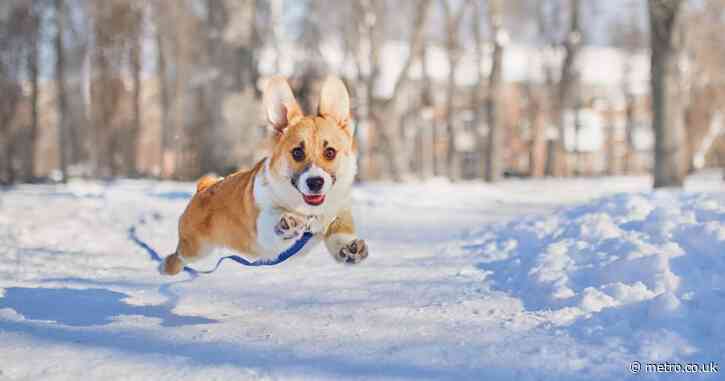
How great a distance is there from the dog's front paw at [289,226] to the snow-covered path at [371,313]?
58 centimetres

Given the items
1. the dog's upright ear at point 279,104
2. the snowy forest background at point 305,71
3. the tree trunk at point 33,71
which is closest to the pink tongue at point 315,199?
the dog's upright ear at point 279,104

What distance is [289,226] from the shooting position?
356 cm

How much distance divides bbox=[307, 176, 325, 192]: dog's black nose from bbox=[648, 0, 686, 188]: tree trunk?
10517 mm

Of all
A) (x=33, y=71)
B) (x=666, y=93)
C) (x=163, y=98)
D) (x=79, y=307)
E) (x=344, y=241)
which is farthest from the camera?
(x=163, y=98)

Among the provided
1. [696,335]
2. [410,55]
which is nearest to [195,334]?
[696,335]

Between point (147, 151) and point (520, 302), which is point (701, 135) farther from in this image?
point (147, 151)

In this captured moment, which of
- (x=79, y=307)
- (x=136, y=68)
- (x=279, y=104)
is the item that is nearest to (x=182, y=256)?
(x=79, y=307)

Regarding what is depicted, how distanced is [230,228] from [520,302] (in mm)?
1877

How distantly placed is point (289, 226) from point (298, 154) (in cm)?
37

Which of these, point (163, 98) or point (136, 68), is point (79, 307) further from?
point (163, 98)

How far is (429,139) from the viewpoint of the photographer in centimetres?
4762

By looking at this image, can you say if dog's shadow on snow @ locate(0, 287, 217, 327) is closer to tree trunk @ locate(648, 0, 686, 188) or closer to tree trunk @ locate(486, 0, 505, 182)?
tree trunk @ locate(648, 0, 686, 188)

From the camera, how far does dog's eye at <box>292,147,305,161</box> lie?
140 inches

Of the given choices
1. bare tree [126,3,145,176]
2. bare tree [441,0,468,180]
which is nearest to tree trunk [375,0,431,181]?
bare tree [441,0,468,180]
